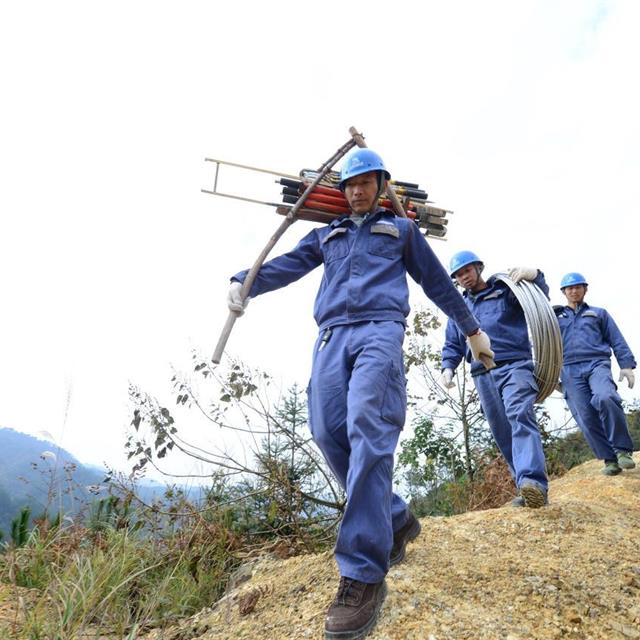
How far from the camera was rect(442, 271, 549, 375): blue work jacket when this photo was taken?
14.3ft

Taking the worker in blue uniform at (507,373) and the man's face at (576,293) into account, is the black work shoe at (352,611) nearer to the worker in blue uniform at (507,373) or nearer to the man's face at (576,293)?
the worker in blue uniform at (507,373)

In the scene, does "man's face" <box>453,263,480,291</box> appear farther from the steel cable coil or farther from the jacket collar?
the jacket collar

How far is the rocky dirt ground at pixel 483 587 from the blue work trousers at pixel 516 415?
322 mm

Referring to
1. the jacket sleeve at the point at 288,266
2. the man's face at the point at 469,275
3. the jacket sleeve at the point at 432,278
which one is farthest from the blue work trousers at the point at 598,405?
the jacket sleeve at the point at 288,266

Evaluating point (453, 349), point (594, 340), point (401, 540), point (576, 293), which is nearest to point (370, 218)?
point (401, 540)

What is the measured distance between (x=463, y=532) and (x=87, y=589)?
6.82ft

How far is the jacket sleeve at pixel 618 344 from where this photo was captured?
5.89 meters

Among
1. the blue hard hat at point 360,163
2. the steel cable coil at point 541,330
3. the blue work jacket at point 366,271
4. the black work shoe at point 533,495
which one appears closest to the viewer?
the blue work jacket at point 366,271

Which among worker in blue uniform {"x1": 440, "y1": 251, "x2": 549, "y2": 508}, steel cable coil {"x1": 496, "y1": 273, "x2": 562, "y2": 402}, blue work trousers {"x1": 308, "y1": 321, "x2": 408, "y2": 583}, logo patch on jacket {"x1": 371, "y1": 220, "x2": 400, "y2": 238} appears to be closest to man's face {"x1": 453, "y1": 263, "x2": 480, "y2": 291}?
worker in blue uniform {"x1": 440, "y1": 251, "x2": 549, "y2": 508}

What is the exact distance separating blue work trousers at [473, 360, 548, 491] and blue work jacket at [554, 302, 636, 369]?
183 centimetres

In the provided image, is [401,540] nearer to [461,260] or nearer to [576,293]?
[461,260]

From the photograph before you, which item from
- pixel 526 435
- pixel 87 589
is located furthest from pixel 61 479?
pixel 526 435

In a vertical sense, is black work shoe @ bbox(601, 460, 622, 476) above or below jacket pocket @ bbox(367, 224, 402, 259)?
below

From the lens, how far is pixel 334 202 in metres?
3.08
